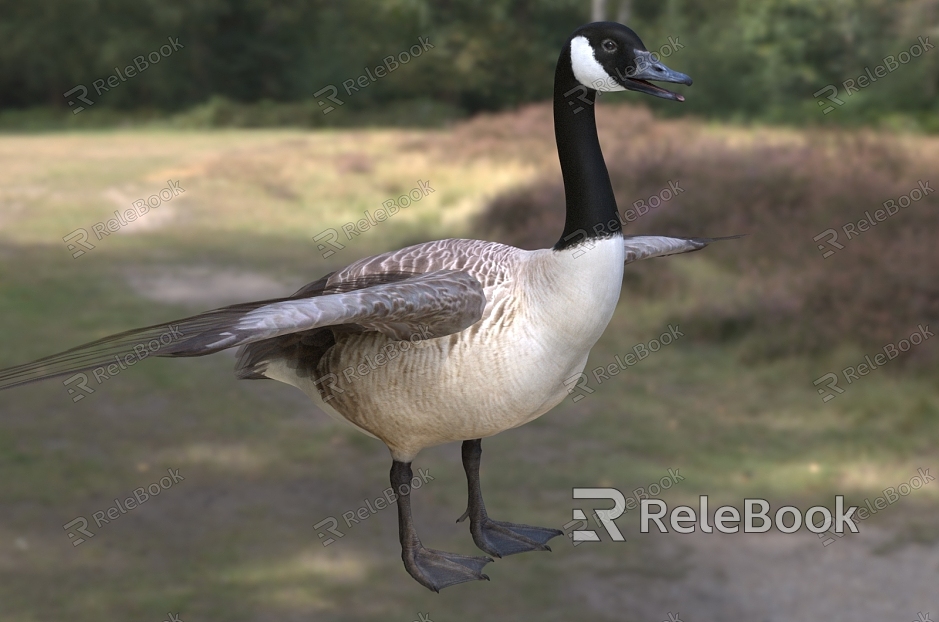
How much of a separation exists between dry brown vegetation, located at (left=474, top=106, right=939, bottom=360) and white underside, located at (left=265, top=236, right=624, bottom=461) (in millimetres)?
8025

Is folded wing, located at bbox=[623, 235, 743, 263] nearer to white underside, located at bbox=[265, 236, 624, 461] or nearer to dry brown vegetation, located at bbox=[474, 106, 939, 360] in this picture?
white underside, located at bbox=[265, 236, 624, 461]

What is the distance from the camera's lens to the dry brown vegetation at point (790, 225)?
1028 cm

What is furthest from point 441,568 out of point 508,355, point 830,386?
point 830,386

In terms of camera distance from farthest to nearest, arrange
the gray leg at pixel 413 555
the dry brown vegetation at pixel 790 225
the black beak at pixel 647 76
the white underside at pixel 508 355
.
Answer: the dry brown vegetation at pixel 790 225 < the gray leg at pixel 413 555 < the white underside at pixel 508 355 < the black beak at pixel 647 76

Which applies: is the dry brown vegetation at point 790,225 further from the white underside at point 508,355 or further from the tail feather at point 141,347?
the tail feather at point 141,347

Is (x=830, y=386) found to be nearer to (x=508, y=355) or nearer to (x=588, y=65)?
(x=508, y=355)

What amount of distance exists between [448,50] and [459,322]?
27291mm

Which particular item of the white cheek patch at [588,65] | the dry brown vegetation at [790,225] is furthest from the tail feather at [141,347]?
the dry brown vegetation at [790,225]

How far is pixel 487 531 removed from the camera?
3877 millimetres

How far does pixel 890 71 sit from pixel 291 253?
84.2 ft

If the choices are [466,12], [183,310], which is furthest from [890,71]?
[183,310]

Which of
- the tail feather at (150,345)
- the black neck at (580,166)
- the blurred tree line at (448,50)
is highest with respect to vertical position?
the black neck at (580,166)

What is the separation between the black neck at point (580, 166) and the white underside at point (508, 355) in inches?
2.2

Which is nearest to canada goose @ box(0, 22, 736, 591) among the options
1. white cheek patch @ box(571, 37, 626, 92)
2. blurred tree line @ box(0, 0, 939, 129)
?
white cheek patch @ box(571, 37, 626, 92)
